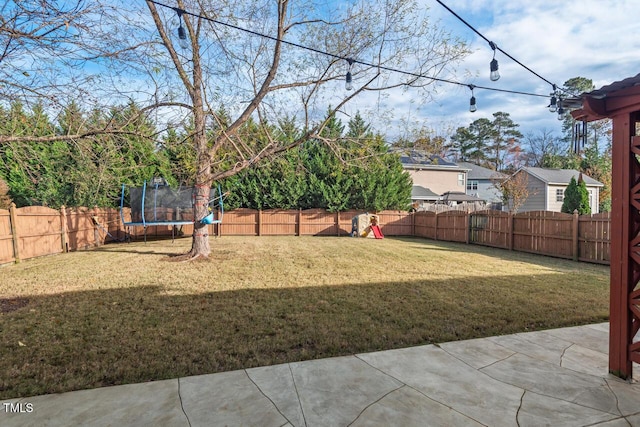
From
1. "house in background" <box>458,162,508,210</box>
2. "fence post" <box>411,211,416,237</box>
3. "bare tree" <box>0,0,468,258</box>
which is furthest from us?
"house in background" <box>458,162,508,210</box>

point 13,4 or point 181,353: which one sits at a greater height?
point 13,4

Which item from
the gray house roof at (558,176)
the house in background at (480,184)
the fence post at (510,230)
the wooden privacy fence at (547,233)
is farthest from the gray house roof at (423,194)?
the fence post at (510,230)

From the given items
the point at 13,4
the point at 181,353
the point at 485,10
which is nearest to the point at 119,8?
the point at 13,4

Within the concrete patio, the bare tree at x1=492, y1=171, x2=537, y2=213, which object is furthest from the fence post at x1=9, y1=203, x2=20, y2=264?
the bare tree at x1=492, y1=171, x2=537, y2=213

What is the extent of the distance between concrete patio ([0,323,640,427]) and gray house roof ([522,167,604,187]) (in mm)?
22478

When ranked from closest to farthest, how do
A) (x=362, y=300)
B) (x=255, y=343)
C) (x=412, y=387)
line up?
(x=412, y=387) → (x=255, y=343) → (x=362, y=300)

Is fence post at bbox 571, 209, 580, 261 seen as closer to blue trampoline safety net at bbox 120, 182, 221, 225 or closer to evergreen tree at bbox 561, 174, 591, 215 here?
evergreen tree at bbox 561, 174, 591, 215

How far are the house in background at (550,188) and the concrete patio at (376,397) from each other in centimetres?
2231

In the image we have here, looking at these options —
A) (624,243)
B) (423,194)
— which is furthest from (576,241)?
(423,194)

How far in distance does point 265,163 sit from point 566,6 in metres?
6.87

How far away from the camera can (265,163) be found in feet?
29.0

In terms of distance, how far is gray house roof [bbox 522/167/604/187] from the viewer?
2098 cm

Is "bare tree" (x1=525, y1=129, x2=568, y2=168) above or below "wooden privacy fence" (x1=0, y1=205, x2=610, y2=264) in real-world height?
above

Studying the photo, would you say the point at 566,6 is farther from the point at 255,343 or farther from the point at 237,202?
the point at 237,202
